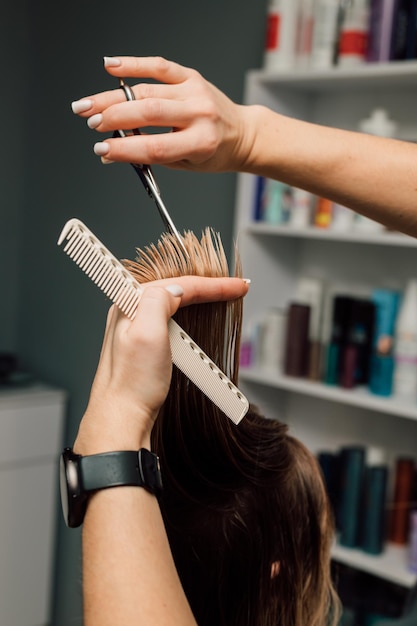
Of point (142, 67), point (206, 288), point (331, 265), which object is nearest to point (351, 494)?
point (331, 265)

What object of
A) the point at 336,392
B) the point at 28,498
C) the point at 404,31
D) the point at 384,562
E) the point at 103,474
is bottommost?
the point at 28,498

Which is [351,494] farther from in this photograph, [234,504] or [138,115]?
[138,115]

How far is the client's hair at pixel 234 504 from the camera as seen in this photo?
0.85 m

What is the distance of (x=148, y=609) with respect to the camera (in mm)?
616

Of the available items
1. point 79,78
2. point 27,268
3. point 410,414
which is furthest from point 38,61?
point 410,414

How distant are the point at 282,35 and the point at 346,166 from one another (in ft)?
4.53

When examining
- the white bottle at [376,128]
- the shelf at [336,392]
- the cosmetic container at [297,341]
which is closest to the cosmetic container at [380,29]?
the white bottle at [376,128]

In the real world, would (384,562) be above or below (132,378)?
below

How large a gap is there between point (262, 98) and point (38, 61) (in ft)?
4.27

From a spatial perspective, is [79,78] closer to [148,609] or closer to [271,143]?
[271,143]

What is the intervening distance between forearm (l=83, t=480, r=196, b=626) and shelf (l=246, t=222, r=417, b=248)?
1345mm

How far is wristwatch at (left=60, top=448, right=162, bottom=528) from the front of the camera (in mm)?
638

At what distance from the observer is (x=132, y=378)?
651 mm

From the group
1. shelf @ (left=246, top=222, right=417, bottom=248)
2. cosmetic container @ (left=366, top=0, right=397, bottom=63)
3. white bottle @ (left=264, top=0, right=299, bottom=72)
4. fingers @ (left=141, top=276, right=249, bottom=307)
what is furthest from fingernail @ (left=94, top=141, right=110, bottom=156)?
white bottle @ (left=264, top=0, right=299, bottom=72)
